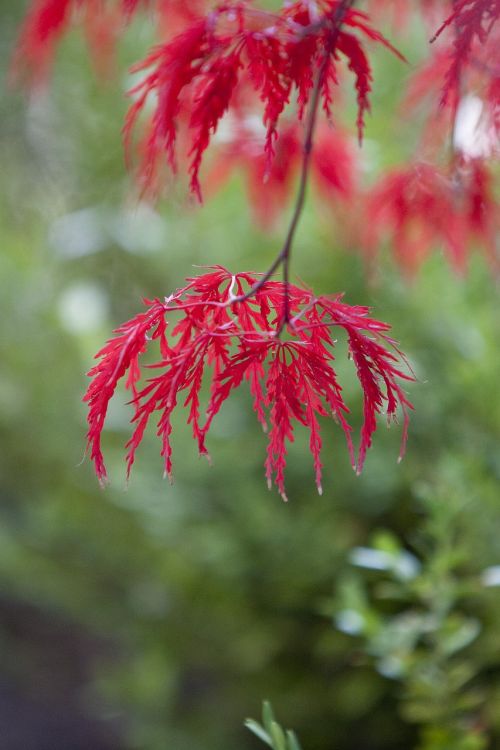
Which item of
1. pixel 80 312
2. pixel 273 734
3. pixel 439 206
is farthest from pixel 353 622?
pixel 80 312

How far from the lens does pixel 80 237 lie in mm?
2068

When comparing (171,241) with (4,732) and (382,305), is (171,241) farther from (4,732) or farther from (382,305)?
(4,732)


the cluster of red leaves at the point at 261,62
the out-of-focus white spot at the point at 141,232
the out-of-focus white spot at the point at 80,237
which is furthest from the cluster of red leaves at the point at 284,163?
the out-of-focus white spot at the point at 80,237

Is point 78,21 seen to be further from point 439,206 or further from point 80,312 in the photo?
point 80,312

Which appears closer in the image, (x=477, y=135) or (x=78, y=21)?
(x=477, y=135)

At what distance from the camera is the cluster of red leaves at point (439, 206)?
91cm

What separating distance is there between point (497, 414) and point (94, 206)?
1.52 meters

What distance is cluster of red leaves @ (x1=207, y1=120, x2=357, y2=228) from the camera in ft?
3.37

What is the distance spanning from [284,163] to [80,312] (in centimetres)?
83

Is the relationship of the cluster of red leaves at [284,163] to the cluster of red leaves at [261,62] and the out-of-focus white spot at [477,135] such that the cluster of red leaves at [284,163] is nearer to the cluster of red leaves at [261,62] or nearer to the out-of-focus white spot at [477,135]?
the out-of-focus white spot at [477,135]

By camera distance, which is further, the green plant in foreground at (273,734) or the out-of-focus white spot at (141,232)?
the out-of-focus white spot at (141,232)

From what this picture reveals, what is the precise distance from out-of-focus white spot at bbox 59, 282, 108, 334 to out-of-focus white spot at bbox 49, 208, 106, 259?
0.15m

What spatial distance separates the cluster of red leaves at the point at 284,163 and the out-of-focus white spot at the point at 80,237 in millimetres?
904

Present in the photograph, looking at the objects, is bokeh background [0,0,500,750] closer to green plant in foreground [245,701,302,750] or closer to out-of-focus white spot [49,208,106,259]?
out-of-focus white spot [49,208,106,259]
